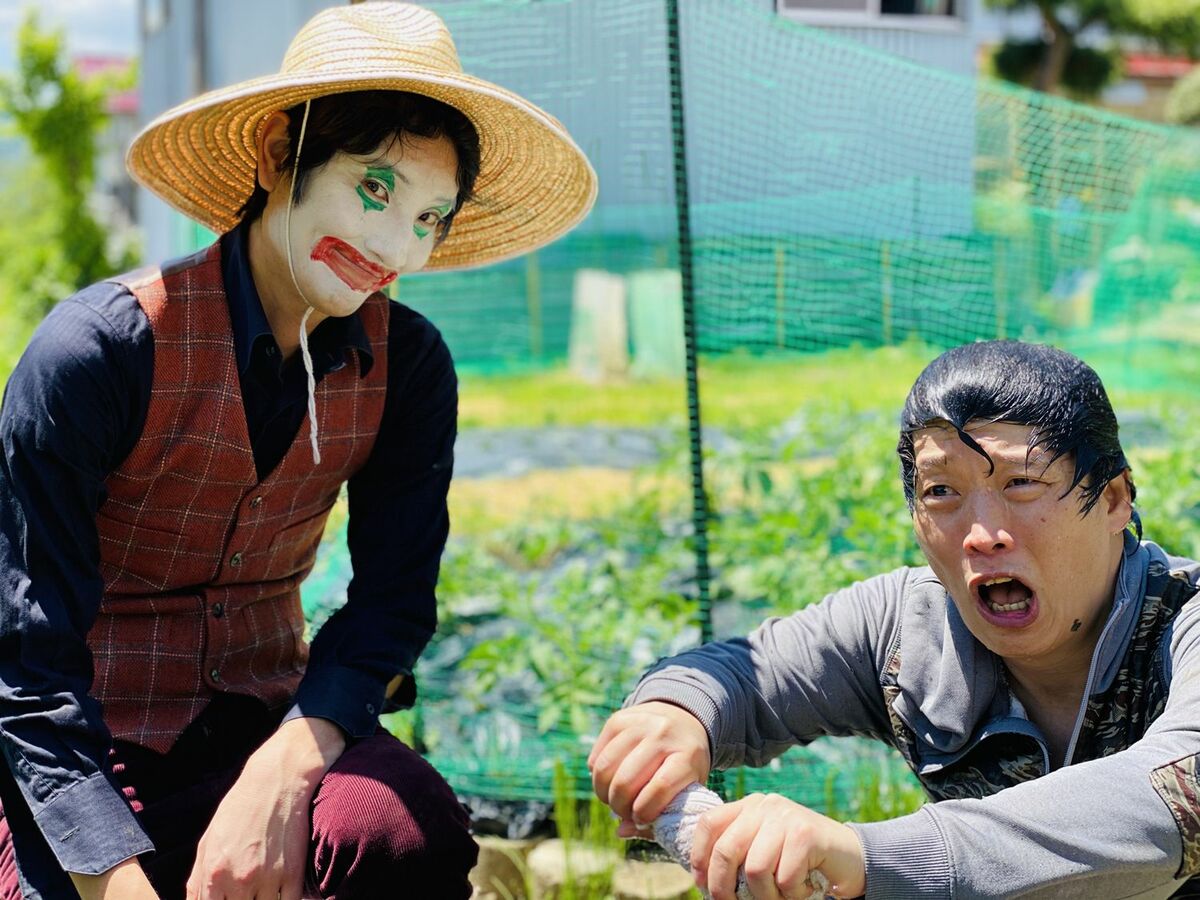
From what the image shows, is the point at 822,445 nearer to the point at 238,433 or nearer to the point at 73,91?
the point at 238,433

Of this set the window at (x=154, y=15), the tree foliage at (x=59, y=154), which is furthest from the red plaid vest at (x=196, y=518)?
the tree foliage at (x=59, y=154)

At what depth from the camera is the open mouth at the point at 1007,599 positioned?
170 cm

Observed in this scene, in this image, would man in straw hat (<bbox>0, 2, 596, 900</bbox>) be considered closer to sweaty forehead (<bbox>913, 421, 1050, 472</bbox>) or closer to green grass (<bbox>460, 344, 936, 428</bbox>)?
sweaty forehead (<bbox>913, 421, 1050, 472</bbox>)

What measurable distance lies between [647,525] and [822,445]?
718 millimetres

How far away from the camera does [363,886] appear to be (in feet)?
5.96

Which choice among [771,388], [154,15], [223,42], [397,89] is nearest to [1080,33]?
[154,15]

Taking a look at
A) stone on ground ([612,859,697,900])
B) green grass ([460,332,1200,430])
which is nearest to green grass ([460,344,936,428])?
green grass ([460,332,1200,430])

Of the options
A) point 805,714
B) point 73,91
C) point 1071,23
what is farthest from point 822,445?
point 1071,23

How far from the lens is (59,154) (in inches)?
727

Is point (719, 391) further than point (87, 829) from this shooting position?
Yes

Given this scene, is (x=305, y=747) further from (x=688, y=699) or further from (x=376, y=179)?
(x=376, y=179)

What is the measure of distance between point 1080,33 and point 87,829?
25192 millimetres

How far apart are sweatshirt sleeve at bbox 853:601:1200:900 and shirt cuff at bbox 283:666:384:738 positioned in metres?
0.84

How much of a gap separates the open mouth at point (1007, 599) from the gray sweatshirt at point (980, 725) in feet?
0.34
